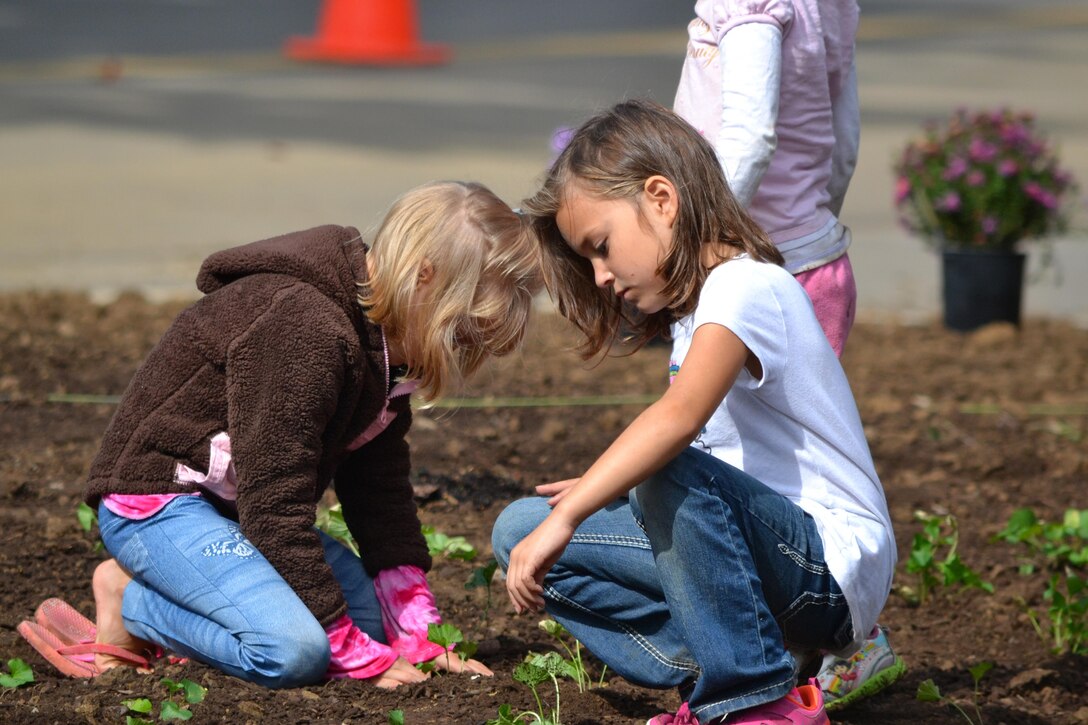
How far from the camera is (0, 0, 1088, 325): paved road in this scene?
731 centimetres

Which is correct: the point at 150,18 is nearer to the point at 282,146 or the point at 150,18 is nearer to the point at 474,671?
the point at 282,146

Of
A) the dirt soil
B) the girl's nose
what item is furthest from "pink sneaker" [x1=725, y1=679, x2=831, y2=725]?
the girl's nose

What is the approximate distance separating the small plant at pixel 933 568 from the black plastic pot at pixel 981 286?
292 cm

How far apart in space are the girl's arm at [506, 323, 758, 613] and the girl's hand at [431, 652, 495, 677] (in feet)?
1.84

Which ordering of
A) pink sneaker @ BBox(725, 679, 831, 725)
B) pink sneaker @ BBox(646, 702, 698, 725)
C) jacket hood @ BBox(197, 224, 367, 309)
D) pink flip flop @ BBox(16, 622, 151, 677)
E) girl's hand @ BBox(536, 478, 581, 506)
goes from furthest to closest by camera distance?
1. pink flip flop @ BBox(16, 622, 151, 677)
2. jacket hood @ BBox(197, 224, 367, 309)
3. girl's hand @ BBox(536, 478, 581, 506)
4. pink sneaker @ BBox(646, 702, 698, 725)
5. pink sneaker @ BBox(725, 679, 831, 725)

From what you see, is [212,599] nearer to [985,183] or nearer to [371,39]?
[985,183]

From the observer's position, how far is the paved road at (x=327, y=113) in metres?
7.31

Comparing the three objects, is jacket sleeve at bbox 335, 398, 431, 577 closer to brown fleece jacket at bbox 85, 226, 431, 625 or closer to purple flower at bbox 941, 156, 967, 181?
brown fleece jacket at bbox 85, 226, 431, 625

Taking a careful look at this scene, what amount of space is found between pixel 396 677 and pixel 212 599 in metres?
0.37

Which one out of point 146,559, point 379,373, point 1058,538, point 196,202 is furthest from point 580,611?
A: point 196,202

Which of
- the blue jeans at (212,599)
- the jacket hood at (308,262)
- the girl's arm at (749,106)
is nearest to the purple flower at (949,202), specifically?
the girl's arm at (749,106)

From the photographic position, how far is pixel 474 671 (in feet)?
8.97

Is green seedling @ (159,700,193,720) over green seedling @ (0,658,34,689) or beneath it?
over

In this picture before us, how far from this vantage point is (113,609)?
113 inches
